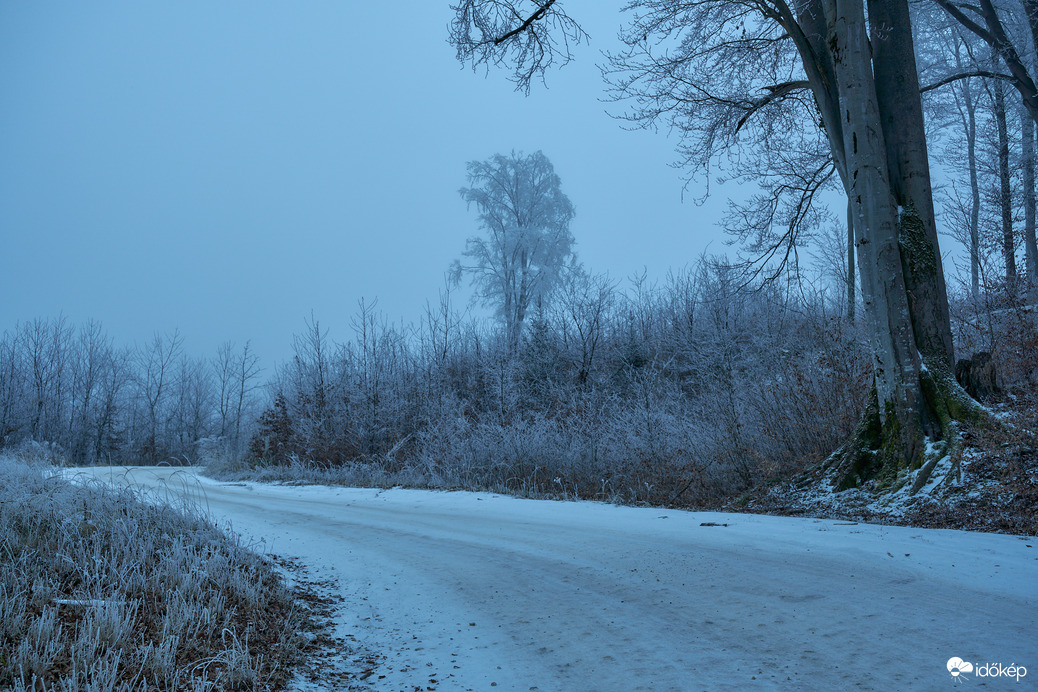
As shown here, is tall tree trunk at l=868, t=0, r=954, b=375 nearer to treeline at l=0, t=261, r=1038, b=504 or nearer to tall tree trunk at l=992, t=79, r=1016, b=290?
treeline at l=0, t=261, r=1038, b=504

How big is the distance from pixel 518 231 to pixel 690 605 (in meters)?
27.1

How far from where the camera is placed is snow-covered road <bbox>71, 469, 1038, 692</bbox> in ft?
8.66

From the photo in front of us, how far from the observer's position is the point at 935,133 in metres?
19.2

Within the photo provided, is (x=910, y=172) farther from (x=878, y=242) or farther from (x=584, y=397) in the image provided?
(x=584, y=397)

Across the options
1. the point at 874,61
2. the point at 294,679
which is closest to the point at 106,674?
the point at 294,679

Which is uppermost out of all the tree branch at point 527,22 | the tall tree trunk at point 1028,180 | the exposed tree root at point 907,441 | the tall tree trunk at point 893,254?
the tall tree trunk at point 1028,180

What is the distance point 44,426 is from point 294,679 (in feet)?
127

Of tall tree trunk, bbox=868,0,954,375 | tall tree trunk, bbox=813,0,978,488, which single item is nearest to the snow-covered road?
tall tree trunk, bbox=813,0,978,488

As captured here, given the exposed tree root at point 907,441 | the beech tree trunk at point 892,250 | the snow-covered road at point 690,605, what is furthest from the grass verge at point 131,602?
the beech tree trunk at point 892,250

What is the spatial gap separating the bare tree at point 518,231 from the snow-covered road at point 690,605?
76.8 ft

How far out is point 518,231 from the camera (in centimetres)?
2961

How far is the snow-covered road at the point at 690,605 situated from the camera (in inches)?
104

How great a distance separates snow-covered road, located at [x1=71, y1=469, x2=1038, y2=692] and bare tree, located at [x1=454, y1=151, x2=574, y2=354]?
76.8ft

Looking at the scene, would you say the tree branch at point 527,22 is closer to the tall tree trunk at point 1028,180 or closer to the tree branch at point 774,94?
the tree branch at point 774,94
